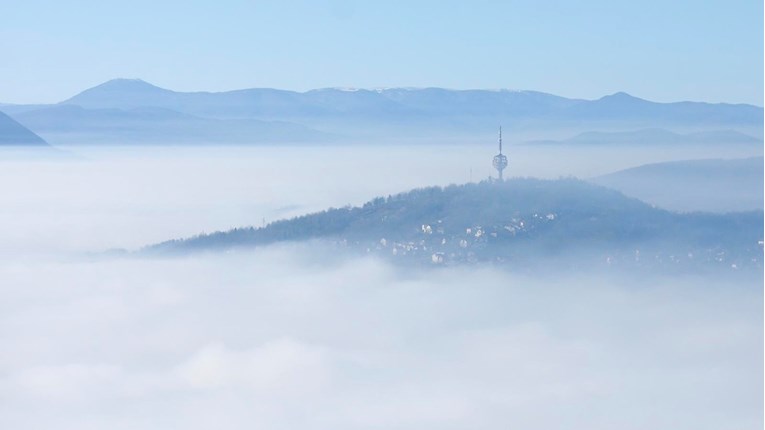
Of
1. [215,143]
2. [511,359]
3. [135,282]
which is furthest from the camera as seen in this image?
[215,143]

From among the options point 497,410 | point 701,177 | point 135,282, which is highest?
point 701,177

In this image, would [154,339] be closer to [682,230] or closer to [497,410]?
[497,410]

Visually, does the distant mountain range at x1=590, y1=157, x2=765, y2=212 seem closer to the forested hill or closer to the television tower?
the forested hill

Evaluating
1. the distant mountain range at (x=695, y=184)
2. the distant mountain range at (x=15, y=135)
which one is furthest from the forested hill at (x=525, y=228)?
the distant mountain range at (x=15, y=135)

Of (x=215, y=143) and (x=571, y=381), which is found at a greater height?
(x=215, y=143)

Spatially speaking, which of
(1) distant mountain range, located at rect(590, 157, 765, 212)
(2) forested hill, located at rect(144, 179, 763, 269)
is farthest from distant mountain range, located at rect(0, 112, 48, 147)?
(1) distant mountain range, located at rect(590, 157, 765, 212)

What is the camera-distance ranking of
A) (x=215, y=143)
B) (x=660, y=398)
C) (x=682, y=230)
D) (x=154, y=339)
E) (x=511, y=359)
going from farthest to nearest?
(x=215, y=143) < (x=154, y=339) < (x=511, y=359) < (x=682, y=230) < (x=660, y=398)

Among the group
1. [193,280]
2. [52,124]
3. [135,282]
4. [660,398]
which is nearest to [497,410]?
[660,398]

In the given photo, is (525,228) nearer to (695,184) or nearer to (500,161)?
(500,161)
